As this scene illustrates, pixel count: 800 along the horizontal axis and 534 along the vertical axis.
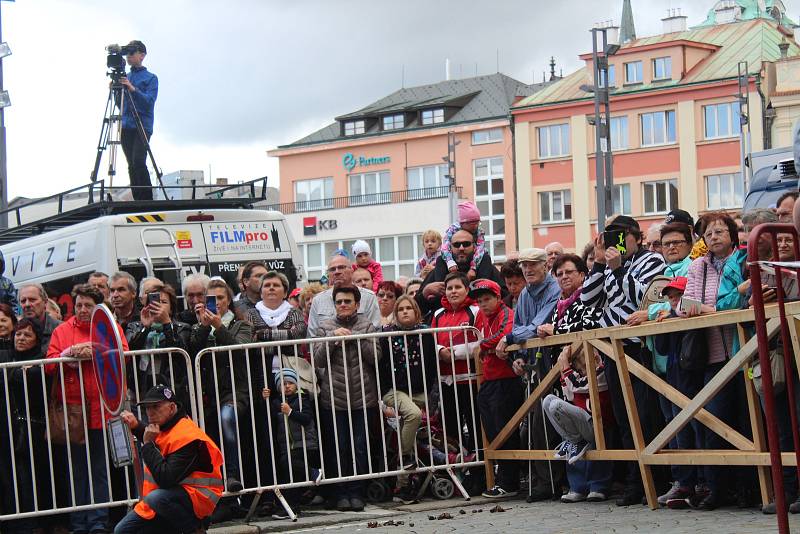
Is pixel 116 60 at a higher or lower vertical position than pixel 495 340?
higher

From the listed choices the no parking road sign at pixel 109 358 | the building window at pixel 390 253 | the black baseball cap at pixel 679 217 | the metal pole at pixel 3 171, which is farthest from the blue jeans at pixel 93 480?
the building window at pixel 390 253

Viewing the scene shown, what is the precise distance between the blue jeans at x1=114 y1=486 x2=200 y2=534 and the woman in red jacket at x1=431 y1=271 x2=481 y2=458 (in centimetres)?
349

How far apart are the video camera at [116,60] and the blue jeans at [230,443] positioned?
798cm

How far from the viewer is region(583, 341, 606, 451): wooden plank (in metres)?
9.81

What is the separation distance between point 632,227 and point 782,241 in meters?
1.98

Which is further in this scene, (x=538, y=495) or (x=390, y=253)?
(x=390, y=253)

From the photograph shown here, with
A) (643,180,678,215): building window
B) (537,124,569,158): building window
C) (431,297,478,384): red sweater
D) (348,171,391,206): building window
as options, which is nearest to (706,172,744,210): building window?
(643,180,678,215): building window

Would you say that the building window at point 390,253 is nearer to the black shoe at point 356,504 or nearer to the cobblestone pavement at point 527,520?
the black shoe at point 356,504

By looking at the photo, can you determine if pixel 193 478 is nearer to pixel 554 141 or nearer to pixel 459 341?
pixel 459 341

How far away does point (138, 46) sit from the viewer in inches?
680

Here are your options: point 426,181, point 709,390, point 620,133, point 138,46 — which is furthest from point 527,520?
point 426,181

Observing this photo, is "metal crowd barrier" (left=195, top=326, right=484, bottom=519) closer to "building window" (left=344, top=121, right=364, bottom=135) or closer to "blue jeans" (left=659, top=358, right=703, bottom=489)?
"blue jeans" (left=659, top=358, right=703, bottom=489)

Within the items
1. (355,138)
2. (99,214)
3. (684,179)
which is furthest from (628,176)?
(99,214)

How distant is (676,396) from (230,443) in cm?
342
